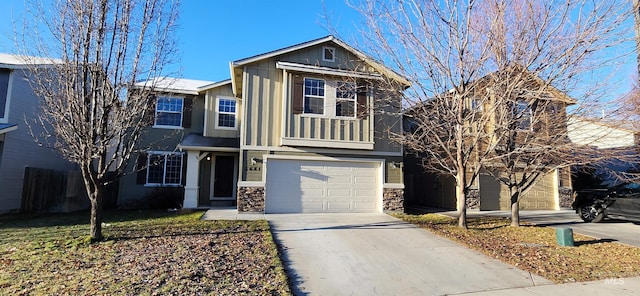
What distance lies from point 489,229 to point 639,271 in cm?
387

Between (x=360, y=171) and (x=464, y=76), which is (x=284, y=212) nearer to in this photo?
(x=360, y=171)

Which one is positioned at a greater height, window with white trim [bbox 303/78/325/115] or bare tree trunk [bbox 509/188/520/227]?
window with white trim [bbox 303/78/325/115]

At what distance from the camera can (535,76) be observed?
8.46 meters

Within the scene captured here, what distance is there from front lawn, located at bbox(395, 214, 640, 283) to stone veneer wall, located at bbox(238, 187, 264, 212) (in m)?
5.01

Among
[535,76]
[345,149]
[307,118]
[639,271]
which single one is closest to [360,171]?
[345,149]

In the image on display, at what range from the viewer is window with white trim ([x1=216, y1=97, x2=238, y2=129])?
15461 millimetres

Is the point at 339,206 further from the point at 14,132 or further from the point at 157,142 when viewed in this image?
the point at 14,132

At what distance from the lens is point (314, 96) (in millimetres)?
12312

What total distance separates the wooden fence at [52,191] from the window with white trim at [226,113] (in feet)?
19.8

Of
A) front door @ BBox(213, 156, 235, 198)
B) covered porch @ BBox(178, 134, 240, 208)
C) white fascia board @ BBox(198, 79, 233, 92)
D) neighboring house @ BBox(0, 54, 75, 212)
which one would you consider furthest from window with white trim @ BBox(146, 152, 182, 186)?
neighboring house @ BBox(0, 54, 75, 212)

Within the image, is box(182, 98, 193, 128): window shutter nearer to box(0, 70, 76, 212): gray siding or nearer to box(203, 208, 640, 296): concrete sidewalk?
box(0, 70, 76, 212): gray siding

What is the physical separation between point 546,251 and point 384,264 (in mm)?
3927

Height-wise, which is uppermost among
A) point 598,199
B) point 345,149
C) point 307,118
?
point 307,118

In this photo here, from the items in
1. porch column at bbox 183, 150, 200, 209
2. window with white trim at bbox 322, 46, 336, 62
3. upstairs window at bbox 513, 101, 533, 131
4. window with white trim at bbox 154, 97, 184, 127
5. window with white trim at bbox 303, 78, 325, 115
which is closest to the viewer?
upstairs window at bbox 513, 101, 533, 131
